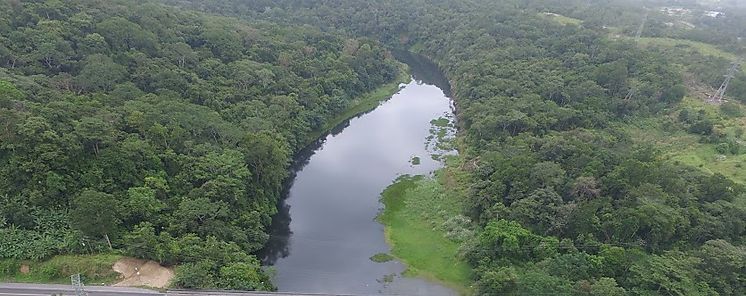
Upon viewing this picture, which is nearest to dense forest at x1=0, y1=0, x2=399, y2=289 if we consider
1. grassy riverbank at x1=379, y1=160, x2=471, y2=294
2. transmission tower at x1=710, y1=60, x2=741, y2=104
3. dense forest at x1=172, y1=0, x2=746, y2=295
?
grassy riverbank at x1=379, y1=160, x2=471, y2=294

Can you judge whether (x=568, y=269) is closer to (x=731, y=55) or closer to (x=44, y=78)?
(x=44, y=78)

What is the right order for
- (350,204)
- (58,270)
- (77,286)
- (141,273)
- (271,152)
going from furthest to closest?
(350,204)
(271,152)
(141,273)
(58,270)
(77,286)

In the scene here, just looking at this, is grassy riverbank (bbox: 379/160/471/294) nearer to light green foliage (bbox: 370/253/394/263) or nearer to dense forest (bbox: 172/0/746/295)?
light green foliage (bbox: 370/253/394/263)

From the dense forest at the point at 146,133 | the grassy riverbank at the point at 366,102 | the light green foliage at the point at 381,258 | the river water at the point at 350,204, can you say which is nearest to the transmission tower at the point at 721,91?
the river water at the point at 350,204

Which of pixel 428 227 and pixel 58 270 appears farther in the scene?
pixel 428 227

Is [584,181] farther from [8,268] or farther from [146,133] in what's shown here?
[8,268]

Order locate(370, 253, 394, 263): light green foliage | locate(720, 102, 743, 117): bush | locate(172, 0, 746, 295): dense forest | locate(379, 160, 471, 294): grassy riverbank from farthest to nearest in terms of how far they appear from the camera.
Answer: locate(720, 102, 743, 117): bush, locate(370, 253, 394, 263): light green foliage, locate(379, 160, 471, 294): grassy riverbank, locate(172, 0, 746, 295): dense forest

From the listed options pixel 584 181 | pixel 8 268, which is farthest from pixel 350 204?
pixel 8 268
